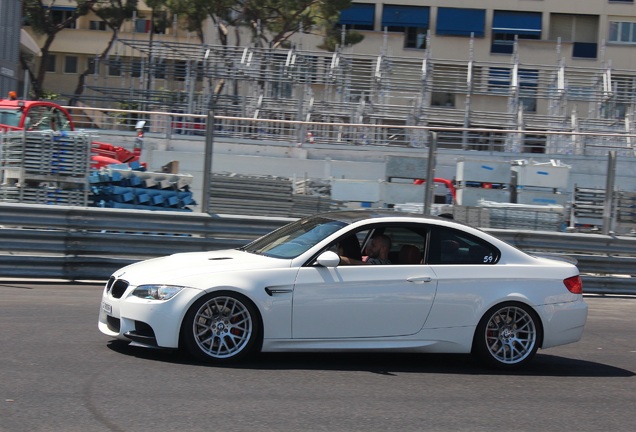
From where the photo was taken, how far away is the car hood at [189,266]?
7.32 meters

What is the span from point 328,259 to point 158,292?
142 cm

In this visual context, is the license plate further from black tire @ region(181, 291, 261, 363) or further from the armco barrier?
the armco barrier

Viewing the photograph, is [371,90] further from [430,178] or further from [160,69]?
[430,178]

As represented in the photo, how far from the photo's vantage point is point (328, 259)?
293 inches

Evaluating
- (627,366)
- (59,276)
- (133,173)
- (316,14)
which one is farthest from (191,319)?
(316,14)

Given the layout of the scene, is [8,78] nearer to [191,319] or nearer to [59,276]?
[59,276]

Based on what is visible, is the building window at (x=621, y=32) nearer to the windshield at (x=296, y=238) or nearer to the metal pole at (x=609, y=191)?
the metal pole at (x=609, y=191)

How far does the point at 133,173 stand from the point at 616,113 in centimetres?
2943

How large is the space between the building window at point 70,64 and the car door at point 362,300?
60.5m

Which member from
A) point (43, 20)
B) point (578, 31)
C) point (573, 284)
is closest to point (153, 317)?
point (573, 284)

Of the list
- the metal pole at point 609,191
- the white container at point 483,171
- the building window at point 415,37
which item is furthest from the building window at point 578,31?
the metal pole at point 609,191

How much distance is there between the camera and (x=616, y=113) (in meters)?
38.3

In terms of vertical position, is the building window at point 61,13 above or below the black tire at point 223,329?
above

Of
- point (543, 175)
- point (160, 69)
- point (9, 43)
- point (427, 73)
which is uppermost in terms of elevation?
point (427, 73)
